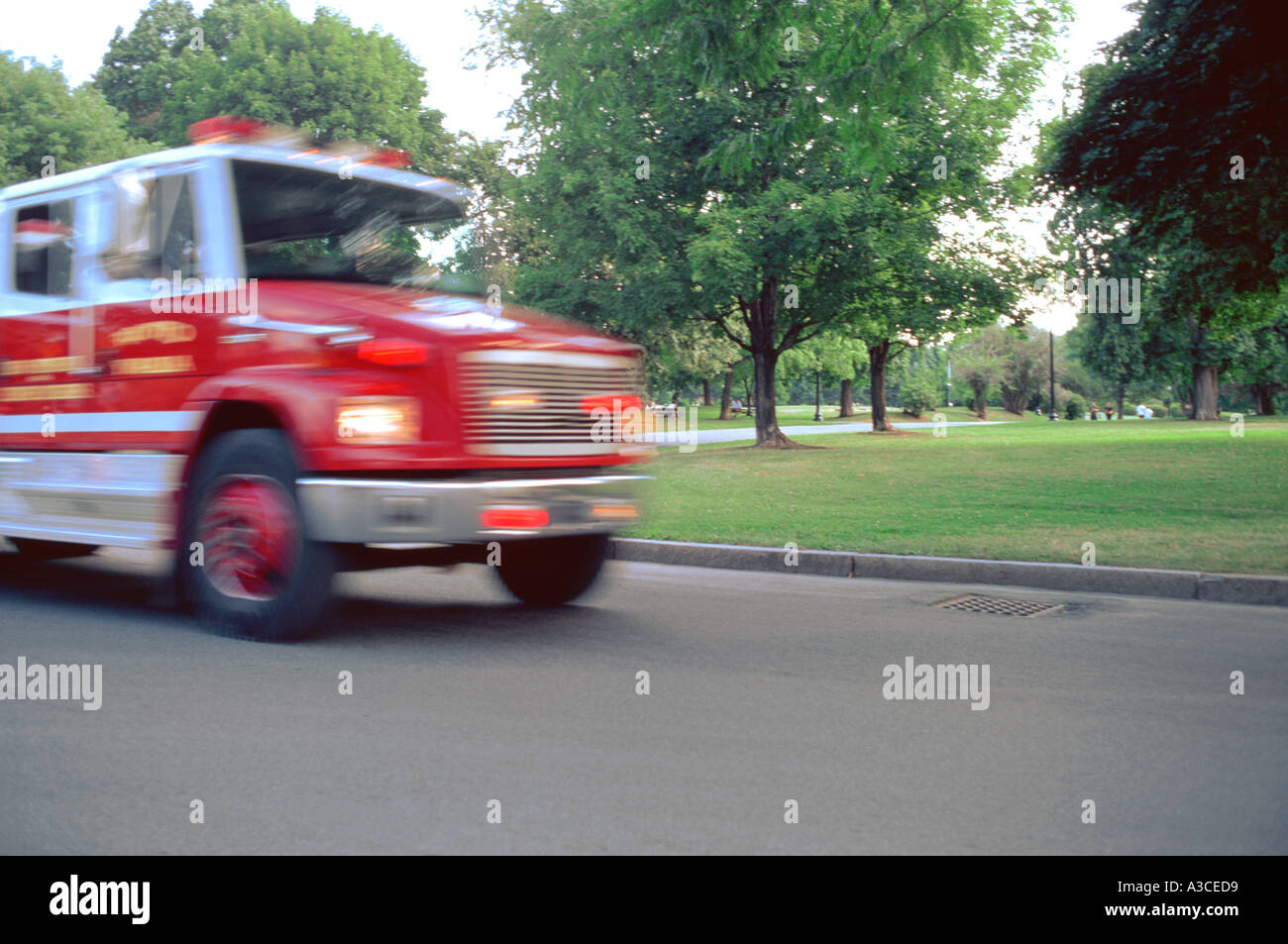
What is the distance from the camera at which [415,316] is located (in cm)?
673

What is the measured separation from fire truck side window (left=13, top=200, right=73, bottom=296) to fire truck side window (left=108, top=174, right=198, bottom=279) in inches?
23.8

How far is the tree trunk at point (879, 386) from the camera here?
46.4 m

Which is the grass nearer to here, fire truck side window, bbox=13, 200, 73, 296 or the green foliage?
the green foliage

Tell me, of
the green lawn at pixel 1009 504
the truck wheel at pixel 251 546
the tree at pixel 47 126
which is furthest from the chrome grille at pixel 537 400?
the tree at pixel 47 126

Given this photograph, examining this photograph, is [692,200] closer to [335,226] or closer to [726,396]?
[335,226]

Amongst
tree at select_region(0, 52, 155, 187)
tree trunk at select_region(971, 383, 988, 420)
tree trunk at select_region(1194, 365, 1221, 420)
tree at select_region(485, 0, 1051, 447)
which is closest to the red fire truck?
tree at select_region(485, 0, 1051, 447)

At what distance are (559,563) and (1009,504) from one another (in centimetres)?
786

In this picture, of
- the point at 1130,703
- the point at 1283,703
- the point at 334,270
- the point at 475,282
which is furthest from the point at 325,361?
the point at 1283,703

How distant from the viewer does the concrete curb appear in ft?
29.2

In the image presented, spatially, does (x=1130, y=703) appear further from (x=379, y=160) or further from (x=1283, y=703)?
(x=379, y=160)

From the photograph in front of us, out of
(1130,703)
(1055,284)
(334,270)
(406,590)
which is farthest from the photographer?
(1055,284)
